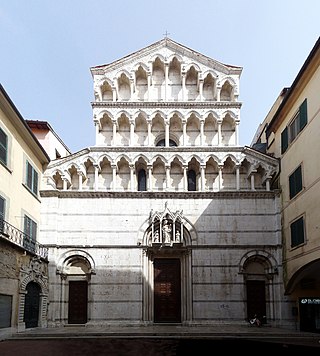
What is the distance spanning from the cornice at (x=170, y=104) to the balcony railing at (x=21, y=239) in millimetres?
8903

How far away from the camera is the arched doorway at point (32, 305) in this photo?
2425cm

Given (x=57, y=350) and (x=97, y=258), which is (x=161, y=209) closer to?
(x=97, y=258)

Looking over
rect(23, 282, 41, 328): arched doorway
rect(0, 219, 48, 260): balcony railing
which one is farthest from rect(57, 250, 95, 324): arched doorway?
rect(23, 282, 41, 328): arched doorway

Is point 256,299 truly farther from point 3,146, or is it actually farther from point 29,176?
point 3,146

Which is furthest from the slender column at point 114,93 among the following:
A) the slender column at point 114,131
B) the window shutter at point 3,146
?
the window shutter at point 3,146

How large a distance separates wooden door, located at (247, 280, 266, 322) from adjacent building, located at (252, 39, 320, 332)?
1583 millimetres

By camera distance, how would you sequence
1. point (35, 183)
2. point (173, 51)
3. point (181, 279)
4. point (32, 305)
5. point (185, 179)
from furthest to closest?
1. point (173, 51)
2. point (185, 179)
3. point (181, 279)
4. point (35, 183)
5. point (32, 305)

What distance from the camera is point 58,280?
27359 millimetres

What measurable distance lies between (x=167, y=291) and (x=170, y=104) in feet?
35.9

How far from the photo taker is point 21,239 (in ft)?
78.2

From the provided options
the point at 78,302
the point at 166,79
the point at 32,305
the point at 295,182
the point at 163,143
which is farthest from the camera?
the point at 163,143

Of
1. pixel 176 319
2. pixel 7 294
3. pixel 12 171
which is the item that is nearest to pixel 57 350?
pixel 7 294

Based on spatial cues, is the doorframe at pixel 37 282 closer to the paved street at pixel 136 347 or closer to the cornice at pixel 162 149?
the paved street at pixel 136 347

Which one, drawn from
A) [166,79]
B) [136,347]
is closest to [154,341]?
[136,347]
